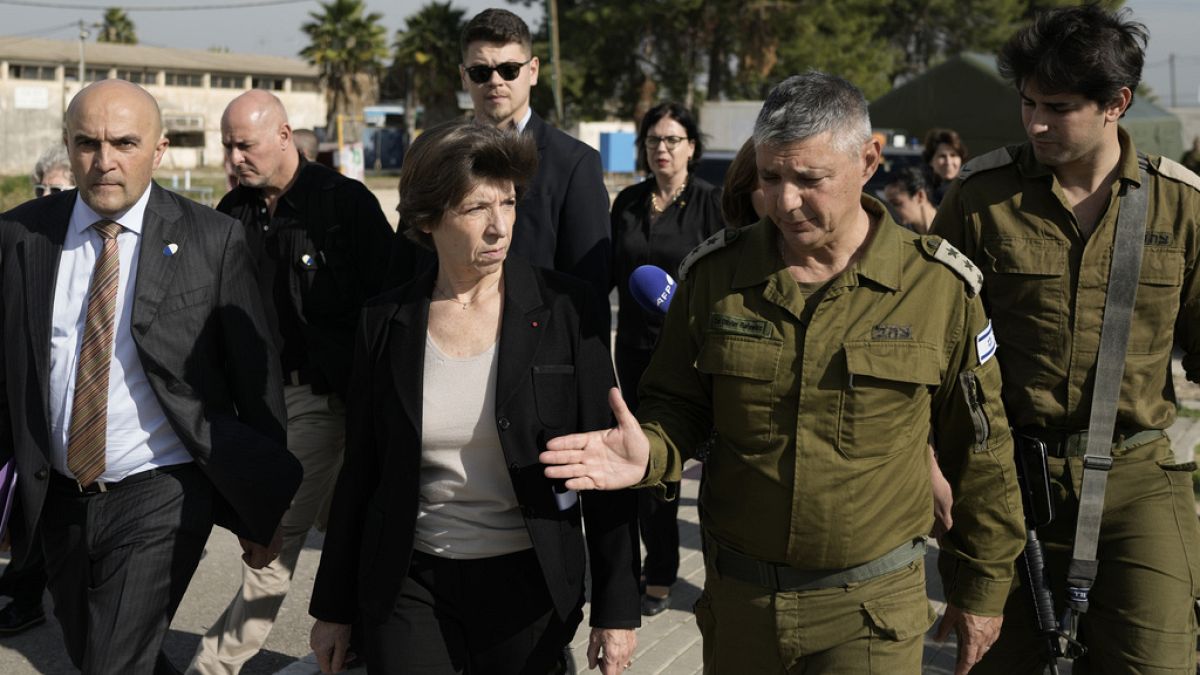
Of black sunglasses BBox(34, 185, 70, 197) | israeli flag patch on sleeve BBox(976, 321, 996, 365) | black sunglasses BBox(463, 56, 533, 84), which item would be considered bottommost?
israeli flag patch on sleeve BBox(976, 321, 996, 365)

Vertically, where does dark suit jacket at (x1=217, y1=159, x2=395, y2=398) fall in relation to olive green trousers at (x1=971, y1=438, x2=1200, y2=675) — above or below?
above

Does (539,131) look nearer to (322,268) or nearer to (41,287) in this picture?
(322,268)

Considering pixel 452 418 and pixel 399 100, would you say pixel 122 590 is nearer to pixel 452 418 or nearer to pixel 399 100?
pixel 452 418

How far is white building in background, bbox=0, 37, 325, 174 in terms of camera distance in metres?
63.5

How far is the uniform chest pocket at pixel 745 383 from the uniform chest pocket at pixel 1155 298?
1259mm

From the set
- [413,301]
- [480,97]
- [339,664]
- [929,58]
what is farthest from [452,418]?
[929,58]

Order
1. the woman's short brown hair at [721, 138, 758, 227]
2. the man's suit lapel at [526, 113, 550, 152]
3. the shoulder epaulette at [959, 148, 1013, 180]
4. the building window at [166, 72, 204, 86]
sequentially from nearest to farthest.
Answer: the shoulder epaulette at [959, 148, 1013, 180] → the woman's short brown hair at [721, 138, 758, 227] → the man's suit lapel at [526, 113, 550, 152] → the building window at [166, 72, 204, 86]

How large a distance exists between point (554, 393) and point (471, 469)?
27 cm

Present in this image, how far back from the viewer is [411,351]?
3.05 metres

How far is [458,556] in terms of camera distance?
306 centimetres

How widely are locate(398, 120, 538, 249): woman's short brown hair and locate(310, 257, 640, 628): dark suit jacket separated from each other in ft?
0.72

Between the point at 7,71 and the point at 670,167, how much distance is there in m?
72.3

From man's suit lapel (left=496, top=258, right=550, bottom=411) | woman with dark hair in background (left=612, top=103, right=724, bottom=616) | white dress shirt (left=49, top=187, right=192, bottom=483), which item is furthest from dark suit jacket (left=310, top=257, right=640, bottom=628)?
woman with dark hair in background (left=612, top=103, right=724, bottom=616)

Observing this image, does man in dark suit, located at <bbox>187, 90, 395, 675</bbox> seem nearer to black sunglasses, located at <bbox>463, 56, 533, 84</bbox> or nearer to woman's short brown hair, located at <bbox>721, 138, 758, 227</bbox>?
black sunglasses, located at <bbox>463, 56, 533, 84</bbox>
